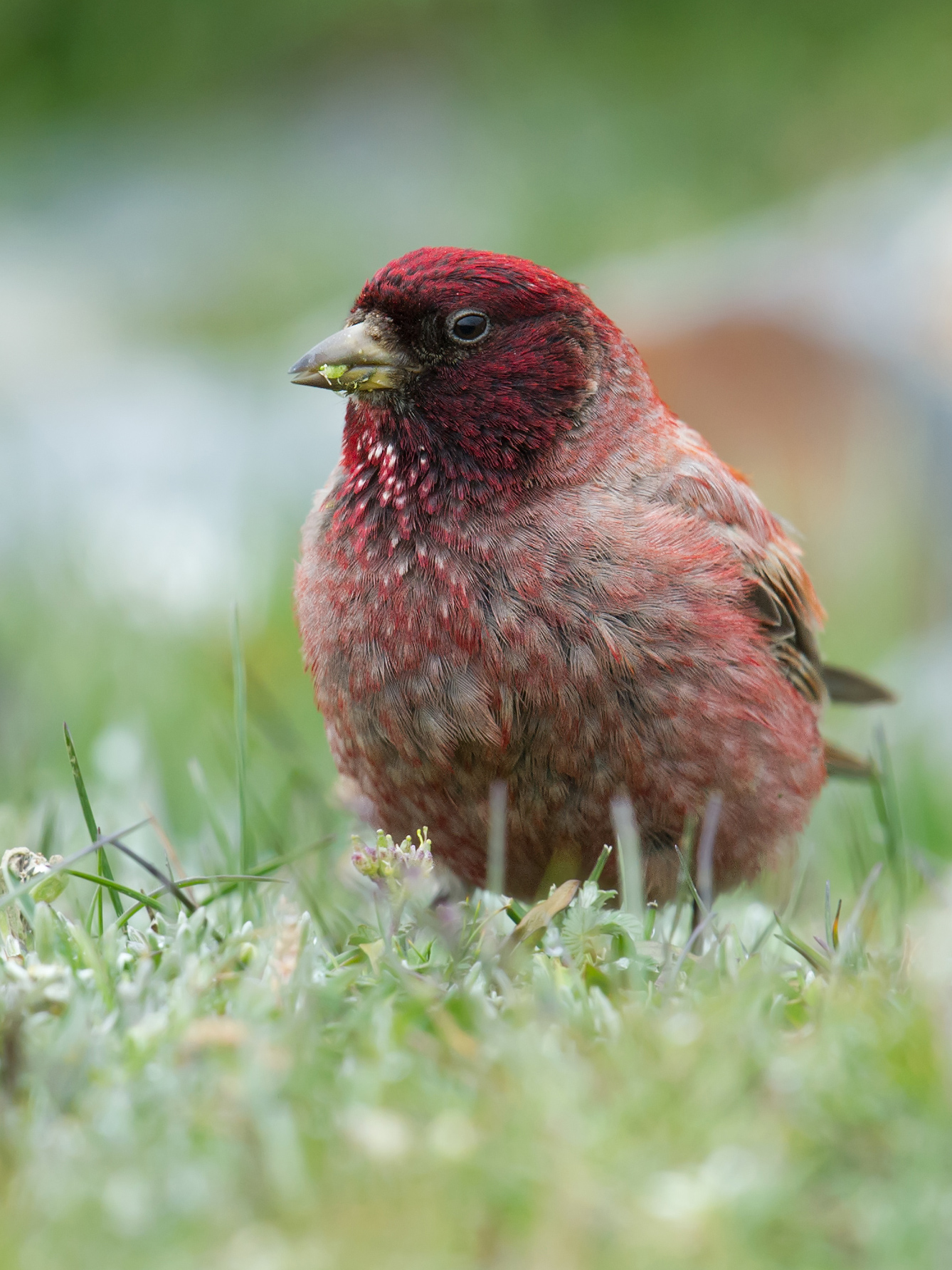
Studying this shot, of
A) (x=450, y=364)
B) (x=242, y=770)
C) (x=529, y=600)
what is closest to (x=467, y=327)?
(x=450, y=364)

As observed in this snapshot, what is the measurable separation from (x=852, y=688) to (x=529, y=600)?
5.49ft

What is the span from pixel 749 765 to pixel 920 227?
258 inches

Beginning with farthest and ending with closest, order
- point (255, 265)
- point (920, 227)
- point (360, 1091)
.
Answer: point (255, 265) → point (920, 227) → point (360, 1091)

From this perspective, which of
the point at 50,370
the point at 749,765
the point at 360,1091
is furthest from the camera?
the point at 50,370

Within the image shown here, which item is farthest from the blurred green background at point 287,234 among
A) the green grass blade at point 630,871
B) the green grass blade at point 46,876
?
the green grass blade at point 630,871

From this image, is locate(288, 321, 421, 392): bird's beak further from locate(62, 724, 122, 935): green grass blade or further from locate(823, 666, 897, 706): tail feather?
locate(823, 666, 897, 706): tail feather

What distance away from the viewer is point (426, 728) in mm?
3104

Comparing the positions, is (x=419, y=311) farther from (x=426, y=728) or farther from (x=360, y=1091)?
(x=360, y=1091)

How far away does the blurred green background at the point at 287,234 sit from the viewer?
22.2 ft

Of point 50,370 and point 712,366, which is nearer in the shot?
point 712,366

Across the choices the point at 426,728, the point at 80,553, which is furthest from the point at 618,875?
the point at 80,553

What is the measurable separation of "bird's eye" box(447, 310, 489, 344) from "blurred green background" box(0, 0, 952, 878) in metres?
2.38

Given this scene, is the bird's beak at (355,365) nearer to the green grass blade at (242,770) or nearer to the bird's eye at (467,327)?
the bird's eye at (467,327)

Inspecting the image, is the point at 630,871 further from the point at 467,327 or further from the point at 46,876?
the point at 467,327
